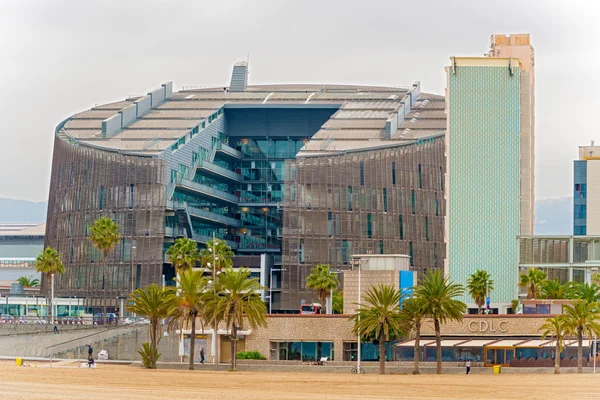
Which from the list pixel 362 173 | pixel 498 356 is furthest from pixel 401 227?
pixel 498 356

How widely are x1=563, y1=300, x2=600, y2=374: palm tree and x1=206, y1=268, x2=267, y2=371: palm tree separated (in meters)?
21.8

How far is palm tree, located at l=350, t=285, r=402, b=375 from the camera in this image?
304 feet

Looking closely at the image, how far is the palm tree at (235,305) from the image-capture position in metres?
95.2

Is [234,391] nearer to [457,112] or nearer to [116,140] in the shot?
[457,112]

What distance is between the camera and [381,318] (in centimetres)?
9288

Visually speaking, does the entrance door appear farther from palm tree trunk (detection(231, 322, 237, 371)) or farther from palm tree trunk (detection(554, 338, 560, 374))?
palm tree trunk (detection(231, 322, 237, 371))

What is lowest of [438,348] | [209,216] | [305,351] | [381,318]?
[305,351]

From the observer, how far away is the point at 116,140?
179250mm

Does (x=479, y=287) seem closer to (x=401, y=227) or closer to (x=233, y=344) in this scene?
(x=233, y=344)

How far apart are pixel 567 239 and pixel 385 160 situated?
36288 millimetres

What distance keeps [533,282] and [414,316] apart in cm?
4428

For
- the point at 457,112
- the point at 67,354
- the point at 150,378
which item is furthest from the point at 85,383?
the point at 457,112

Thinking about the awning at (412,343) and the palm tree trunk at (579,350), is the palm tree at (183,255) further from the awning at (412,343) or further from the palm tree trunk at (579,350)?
the palm tree trunk at (579,350)

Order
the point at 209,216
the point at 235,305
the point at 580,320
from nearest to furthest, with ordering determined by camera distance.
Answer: the point at 580,320 < the point at 235,305 < the point at 209,216
